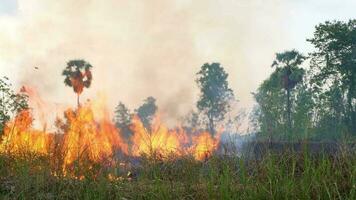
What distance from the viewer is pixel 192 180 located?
7.70 meters

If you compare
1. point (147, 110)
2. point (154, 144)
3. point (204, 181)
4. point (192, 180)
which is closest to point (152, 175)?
point (192, 180)

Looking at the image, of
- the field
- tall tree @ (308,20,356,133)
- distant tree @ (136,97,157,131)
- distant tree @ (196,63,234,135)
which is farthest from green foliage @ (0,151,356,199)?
distant tree @ (136,97,157,131)

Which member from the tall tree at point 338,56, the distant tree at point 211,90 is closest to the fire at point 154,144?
the tall tree at point 338,56

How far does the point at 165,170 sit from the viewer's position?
334 inches

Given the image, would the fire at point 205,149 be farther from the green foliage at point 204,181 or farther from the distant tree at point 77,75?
the distant tree at point 77,75

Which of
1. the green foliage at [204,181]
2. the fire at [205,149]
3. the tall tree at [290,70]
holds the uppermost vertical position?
the tall tree at [290,70]

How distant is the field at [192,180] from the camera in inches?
247

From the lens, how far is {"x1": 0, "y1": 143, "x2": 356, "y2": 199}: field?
6262mm

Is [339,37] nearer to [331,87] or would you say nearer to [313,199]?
[331,87]

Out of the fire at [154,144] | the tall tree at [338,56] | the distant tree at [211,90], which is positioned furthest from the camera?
the distant tree at [211,90]

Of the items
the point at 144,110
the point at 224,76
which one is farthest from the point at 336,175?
the point at 144,110

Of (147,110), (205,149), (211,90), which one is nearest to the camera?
(205,149)

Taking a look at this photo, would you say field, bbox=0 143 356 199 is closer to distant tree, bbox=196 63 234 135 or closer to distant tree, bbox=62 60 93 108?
distant tree, bbox=62 60 93 108

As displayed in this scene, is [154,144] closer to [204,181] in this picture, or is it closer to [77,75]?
[204,181]
